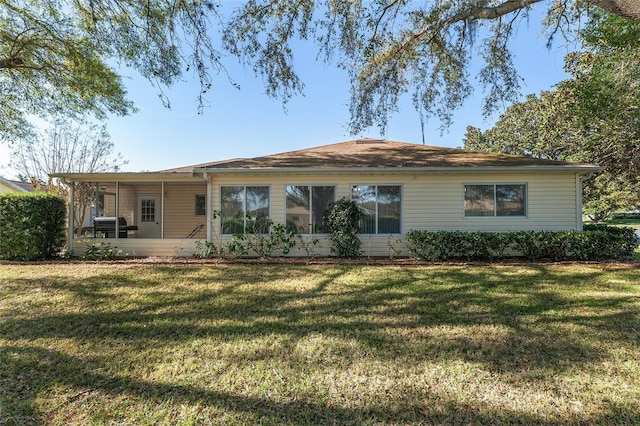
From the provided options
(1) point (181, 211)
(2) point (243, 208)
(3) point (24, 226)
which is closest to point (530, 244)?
(2) point (243, 208)

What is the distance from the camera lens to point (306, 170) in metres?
9.07

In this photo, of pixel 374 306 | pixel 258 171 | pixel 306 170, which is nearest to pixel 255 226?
pixel 258 171

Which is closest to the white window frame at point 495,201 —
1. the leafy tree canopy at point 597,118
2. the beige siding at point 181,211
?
the leafy tree canopy at point 597,118

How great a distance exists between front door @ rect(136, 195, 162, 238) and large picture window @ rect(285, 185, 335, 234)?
7.86m

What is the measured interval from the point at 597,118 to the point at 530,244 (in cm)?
626

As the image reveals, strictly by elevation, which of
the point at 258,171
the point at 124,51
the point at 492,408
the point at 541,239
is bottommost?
the point at 492,408

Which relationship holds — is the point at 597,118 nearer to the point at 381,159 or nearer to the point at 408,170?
the point at 408,170

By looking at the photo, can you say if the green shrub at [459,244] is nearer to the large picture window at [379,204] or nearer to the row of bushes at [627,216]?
the large picture window at [379,204]

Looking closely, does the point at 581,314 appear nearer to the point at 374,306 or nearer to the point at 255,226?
the point at 374,306

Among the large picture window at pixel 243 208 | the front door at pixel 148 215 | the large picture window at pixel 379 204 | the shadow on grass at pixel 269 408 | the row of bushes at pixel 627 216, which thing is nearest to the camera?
the shadow on grass at pixel 269 408

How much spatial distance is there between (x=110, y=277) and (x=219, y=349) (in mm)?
4923

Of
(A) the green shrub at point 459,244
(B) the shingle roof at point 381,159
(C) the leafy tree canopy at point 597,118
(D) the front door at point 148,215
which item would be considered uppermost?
(C) the leafy tree canopy at point 597,118

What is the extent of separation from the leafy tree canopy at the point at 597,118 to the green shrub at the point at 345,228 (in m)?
7.93

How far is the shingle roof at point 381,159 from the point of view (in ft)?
30.2
